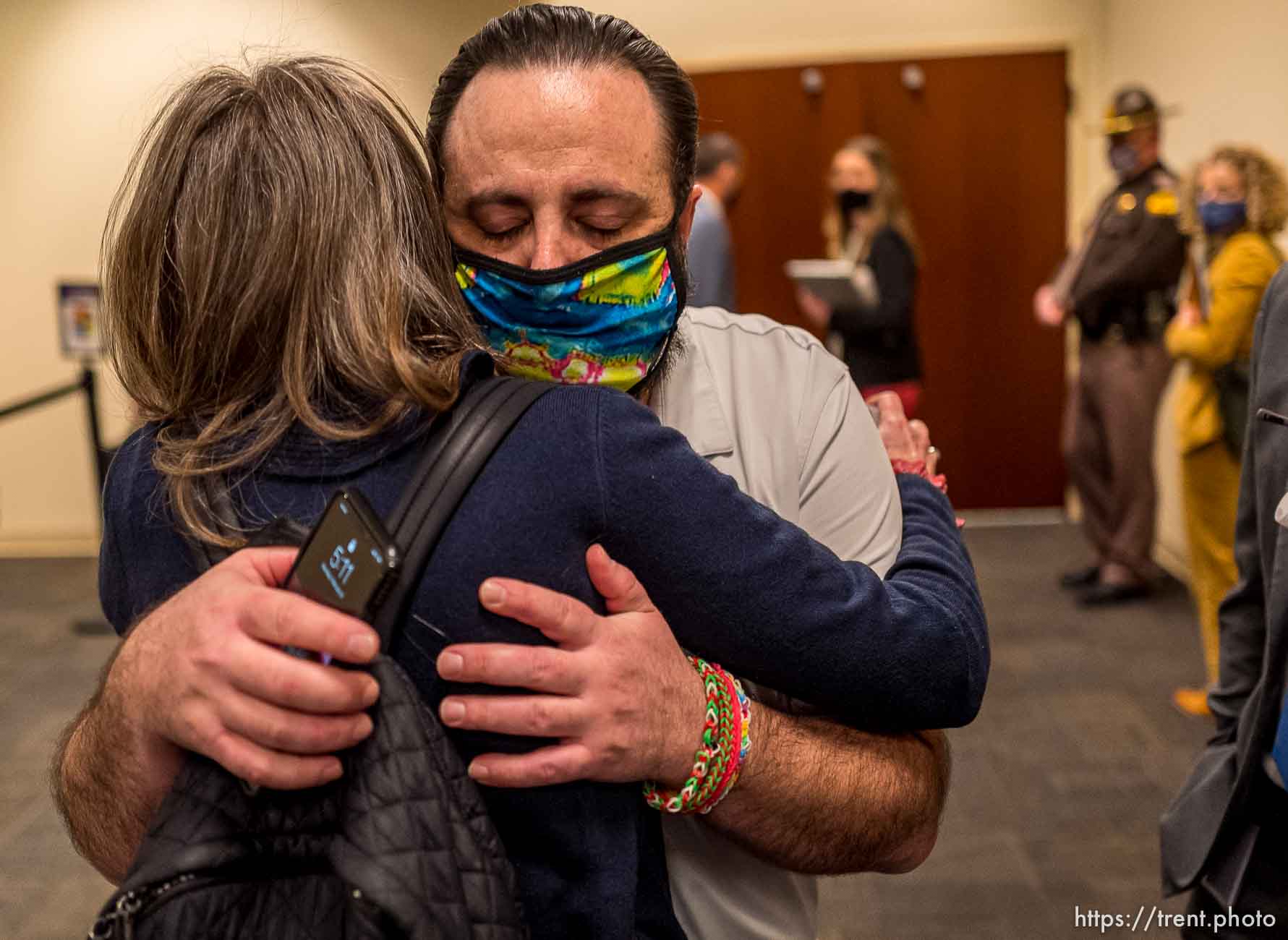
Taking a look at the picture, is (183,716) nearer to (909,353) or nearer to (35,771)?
(35,771)

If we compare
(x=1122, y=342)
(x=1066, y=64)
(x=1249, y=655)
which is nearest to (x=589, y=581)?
(x=1249, y=655)

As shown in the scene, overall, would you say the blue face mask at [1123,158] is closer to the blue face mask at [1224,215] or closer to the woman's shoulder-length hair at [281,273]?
the blue face mask at [1224,215]

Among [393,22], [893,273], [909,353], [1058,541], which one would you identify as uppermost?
[393,22]

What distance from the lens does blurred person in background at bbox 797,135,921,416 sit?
5.53 m

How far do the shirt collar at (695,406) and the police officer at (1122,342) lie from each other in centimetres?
423

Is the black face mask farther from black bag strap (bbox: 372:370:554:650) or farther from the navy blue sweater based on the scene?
black bag strap (bbox: 372:370:554:650)

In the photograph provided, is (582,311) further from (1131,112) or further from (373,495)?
(1131,112)

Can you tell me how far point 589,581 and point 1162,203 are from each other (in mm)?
4848

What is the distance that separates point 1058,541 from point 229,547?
6151 millimetres

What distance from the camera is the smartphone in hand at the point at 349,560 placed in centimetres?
83

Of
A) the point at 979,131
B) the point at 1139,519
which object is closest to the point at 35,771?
the point at 1139,519

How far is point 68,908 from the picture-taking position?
2836mm

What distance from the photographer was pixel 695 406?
1438 millimetres

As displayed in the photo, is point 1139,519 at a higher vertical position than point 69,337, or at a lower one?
lower
